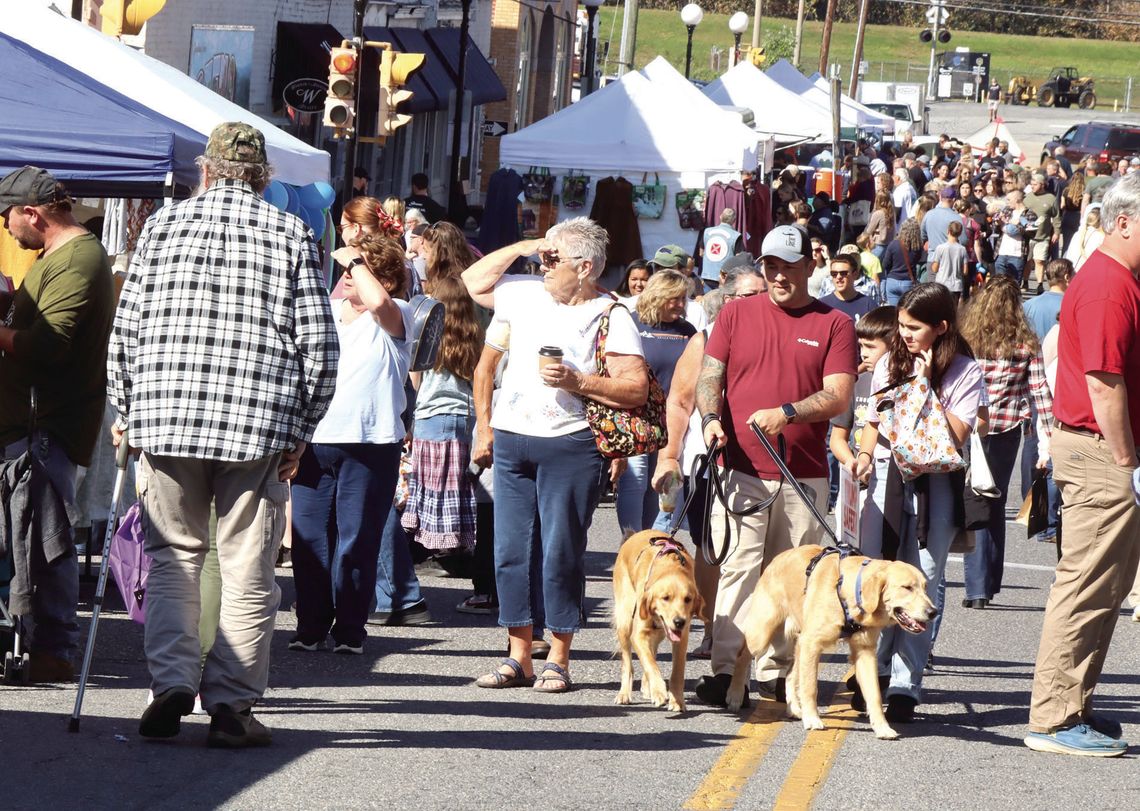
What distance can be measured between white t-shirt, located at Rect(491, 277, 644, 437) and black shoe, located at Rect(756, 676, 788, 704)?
53.7 inches

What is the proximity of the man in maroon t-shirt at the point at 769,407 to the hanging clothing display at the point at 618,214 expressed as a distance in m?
15.6

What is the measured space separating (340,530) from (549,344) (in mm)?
1554

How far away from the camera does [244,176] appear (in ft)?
20.9

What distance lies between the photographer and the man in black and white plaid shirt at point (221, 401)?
6.14m

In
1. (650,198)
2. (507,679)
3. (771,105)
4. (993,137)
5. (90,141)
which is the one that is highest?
(993,137)

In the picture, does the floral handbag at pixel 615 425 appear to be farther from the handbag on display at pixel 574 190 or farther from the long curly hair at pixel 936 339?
the handbag on display at pixel 574 190

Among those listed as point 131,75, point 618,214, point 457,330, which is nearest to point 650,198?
point 618,214

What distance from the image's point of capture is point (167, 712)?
20.5ft

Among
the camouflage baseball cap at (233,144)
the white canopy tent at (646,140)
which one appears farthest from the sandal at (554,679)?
the white canopy tent at (646,140)

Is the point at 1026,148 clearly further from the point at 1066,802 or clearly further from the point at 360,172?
the point at 1066,802

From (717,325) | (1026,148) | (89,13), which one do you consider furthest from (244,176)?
(1026,148)

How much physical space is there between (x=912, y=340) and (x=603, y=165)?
15400mm

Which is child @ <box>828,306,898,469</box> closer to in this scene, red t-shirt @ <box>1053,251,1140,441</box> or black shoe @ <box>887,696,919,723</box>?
black shoe @ <box>887,696,919,723</box>

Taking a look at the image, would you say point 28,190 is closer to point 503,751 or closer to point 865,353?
Result: point 503,751
